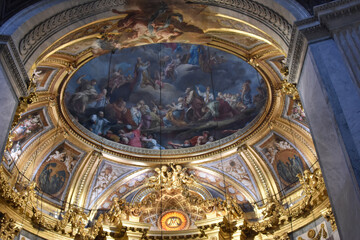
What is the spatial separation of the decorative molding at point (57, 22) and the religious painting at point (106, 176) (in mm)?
7870

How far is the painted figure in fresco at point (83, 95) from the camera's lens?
14531 mm

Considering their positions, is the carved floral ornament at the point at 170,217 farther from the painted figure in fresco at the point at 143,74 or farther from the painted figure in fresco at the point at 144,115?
the painted figure in fresco at the point at 143,74

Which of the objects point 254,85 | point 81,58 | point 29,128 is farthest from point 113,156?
point 254,85

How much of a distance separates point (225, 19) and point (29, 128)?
7803 mm

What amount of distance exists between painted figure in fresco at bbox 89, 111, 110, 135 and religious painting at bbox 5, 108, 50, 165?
1991 millimetres

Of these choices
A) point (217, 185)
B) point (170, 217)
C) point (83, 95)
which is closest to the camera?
point (83, 95)

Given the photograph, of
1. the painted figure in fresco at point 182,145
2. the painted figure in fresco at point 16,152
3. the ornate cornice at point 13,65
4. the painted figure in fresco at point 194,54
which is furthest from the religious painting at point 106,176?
the ornate cornice at point 13,65

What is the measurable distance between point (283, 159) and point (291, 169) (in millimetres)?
492

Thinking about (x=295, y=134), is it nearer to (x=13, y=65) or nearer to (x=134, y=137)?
(x=134, y=137)

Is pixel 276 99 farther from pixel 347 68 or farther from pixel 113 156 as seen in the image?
pixel 347 68

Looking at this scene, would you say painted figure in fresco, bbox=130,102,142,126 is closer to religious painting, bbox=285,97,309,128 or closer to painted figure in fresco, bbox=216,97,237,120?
painted figure in fresco, bbox=216,97,237,120

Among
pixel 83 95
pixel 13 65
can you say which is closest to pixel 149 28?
pixel 13 65

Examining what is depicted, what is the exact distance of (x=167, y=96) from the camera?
651 inches

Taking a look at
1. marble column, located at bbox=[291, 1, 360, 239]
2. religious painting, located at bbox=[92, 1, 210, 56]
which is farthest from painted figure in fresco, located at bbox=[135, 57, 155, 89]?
marble column, located at bbox=[291, 1, 360, 239]
